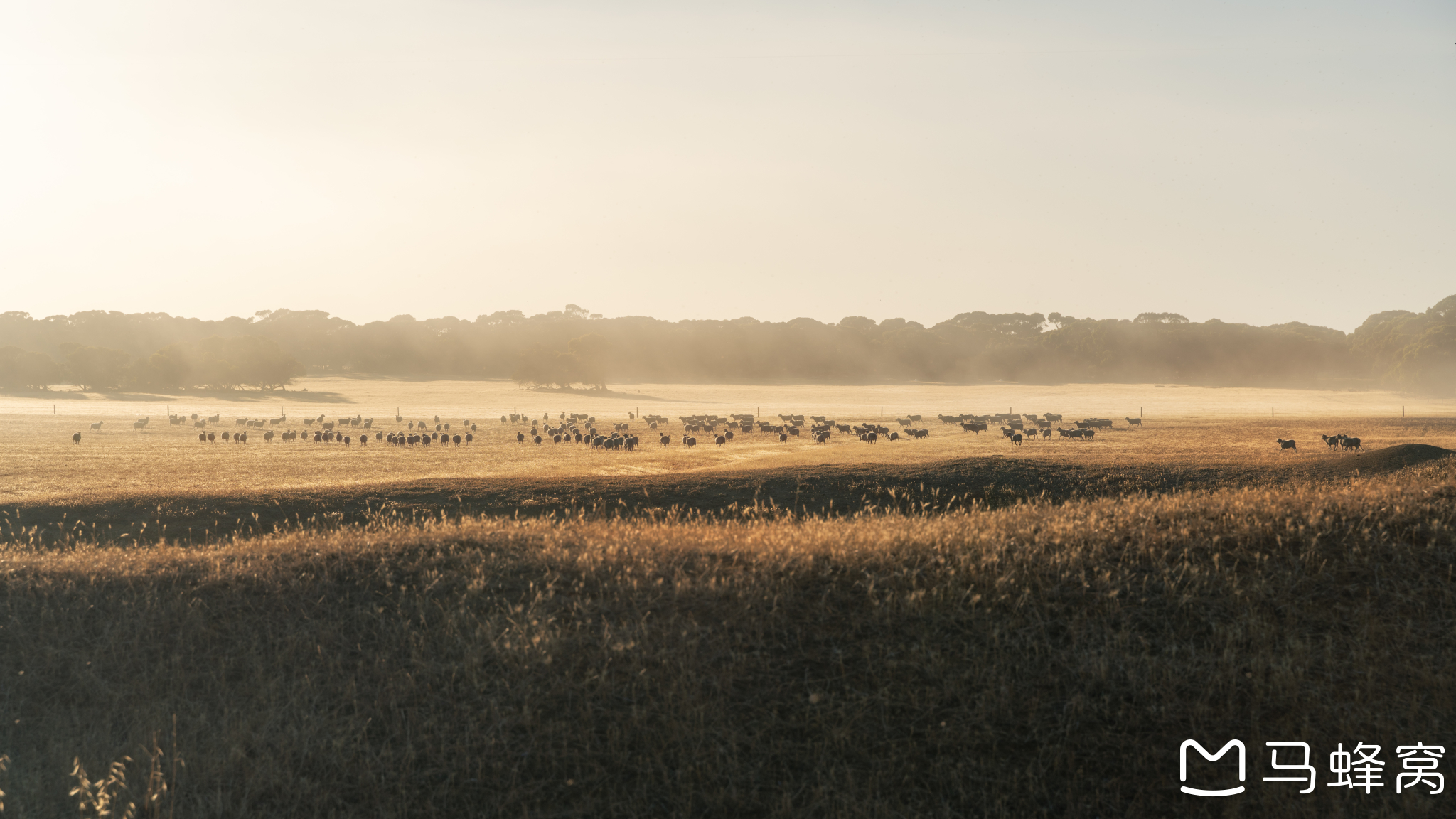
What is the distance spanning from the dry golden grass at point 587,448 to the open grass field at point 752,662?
19563mm

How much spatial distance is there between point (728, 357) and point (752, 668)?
607 feet

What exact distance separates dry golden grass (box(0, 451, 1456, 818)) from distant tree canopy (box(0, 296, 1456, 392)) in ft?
482

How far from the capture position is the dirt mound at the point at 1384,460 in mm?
25969

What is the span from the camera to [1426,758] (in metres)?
6.76

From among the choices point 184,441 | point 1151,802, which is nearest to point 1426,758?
point 1151,802

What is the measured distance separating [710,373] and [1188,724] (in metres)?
181

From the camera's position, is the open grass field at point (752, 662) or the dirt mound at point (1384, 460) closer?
the open grass field at point (752, 662)

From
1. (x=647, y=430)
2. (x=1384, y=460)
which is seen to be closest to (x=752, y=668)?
(x=1384, y=460)

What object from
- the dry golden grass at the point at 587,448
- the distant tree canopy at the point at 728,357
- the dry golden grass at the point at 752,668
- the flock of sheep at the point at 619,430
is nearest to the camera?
the dry golden grass at the point at 752,668

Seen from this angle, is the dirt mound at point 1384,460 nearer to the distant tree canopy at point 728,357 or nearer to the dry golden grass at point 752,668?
the dry golden grass at point 752,668
